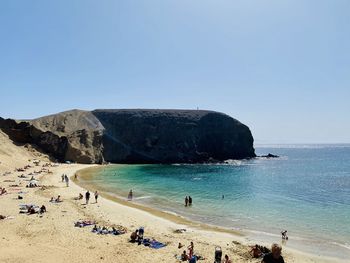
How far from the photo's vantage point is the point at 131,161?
389ft

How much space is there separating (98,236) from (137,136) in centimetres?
10125

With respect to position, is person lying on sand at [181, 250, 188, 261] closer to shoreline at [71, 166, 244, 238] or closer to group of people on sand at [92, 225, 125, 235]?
group of people on sand at [92, 225, 125, 235]

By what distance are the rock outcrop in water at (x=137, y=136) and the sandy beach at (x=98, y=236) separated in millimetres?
65417

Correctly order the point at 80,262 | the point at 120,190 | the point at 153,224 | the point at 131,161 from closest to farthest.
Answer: the point at 80,262, the point at 153,224, the point at 120,190, the point at 131,161

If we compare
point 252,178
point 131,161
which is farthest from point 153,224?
point 131,161

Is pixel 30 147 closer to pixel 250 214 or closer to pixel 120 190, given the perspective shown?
→ pixel 120 190

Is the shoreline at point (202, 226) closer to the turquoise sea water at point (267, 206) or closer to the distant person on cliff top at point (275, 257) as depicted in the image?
the turquoise sea water at point (267, 206)

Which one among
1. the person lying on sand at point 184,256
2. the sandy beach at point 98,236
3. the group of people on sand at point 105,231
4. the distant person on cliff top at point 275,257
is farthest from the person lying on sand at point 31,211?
the distant person on cliff top at point 275,257

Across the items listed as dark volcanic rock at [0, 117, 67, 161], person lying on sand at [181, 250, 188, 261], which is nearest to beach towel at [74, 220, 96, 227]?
person lying on sand at [181, 250, 188, 261]

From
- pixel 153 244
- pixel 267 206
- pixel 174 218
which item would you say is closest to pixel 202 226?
pixel 174 218

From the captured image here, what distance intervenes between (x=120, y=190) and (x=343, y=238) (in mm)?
35144

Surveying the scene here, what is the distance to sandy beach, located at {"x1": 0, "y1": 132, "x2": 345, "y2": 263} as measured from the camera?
21750mm

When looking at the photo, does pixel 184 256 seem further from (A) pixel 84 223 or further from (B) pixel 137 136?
(B) pixel 137 136

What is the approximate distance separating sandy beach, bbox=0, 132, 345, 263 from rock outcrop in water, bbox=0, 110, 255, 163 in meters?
65.4
